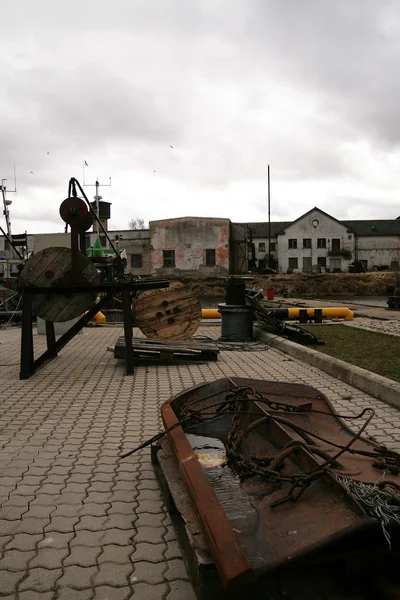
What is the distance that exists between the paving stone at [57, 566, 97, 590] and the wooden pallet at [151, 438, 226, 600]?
16.8 inches

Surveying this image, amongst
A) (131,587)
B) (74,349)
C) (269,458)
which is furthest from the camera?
(74,349)

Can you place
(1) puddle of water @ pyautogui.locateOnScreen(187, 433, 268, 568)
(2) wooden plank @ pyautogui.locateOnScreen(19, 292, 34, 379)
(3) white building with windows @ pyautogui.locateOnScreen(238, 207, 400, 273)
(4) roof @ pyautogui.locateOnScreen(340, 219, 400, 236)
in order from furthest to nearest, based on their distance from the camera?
(4) roof @ pyautogui.locateOnScreen(340, 219, 400, 236) → (3) white building with windows @ pyautogui.locateOnScreen(238, 207, 400, 273) → (2) wooden plank @ pyautogui.locateOnScreen(19, 292, 34, 379) → (1) puddle of water @ pyautogui.locateOnScreen(187, 433, 268, 568)

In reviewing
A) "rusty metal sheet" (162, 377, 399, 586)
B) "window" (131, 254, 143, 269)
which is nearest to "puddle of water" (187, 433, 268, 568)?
"rusty metal sheet" (162, 377, 399, 586)

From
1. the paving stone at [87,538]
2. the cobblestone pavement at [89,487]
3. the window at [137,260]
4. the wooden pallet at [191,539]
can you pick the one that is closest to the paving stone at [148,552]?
the cobblestone pavement at [89,487]

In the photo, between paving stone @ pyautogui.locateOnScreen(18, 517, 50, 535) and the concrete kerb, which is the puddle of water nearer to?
paving stone @ pyautogui.locateOnScreen(18, 517, 50, 535)

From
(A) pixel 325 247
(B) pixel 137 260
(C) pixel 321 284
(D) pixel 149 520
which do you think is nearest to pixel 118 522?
(D) pixel 149 520

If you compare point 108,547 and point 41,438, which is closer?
point 108,547

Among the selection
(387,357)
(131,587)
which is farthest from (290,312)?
(131,587)

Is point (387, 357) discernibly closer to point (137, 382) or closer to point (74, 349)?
point (137, 382)

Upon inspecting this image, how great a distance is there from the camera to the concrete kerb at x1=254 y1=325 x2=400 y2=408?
6.10 m

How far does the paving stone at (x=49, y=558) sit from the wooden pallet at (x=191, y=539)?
572 mm

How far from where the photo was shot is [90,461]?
14.2 ft

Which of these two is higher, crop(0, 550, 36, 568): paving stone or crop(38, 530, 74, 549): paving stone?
crop(0, 550, 36, 568): paving stone

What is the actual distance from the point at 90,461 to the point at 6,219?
94.5 ft
